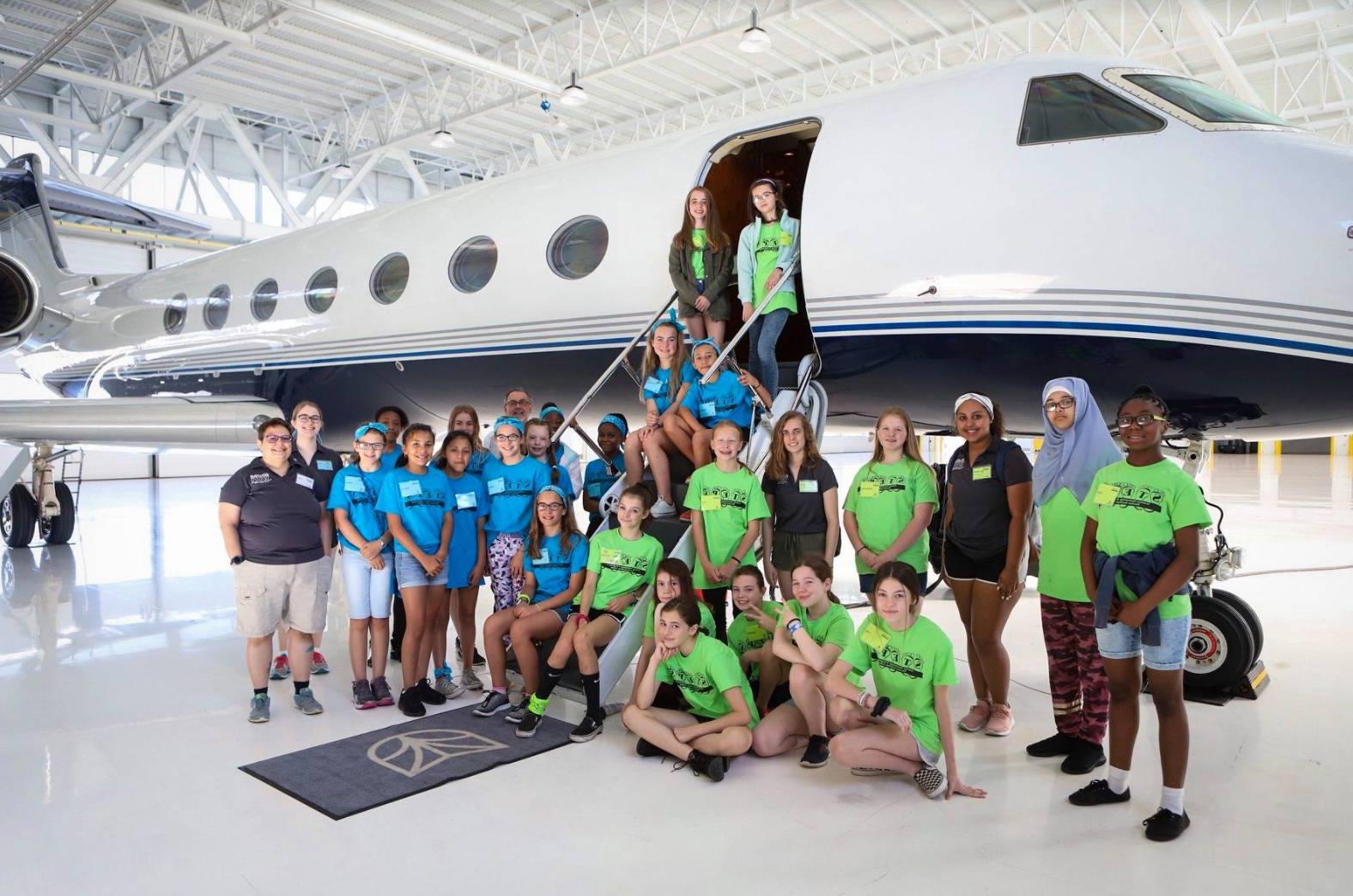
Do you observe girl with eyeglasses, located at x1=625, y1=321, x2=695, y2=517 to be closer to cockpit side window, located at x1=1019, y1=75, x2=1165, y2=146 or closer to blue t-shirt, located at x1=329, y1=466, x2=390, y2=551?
blue t-shirt, located at x1=329, y1=466, x2=390, y2=551

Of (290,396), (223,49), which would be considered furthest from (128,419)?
(223,49)

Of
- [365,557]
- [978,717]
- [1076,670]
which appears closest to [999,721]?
[978,717]

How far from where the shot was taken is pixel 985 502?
181 inches

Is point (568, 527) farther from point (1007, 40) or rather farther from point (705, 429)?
point (1007, 40)

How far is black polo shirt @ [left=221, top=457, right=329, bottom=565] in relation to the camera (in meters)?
5.00

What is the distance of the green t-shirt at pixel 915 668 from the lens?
13.0ft

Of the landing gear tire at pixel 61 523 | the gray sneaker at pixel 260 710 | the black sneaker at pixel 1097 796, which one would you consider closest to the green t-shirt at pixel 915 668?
the black sneaker at pixel 1097 796

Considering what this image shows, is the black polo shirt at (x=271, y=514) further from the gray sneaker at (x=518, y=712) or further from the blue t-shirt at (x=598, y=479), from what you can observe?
the blue t-shirt at (x=598, y=479)

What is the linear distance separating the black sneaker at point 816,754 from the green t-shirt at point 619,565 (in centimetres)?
113

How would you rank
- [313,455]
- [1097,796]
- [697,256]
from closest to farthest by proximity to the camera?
[1097,796] < [313,455] < [697,256]

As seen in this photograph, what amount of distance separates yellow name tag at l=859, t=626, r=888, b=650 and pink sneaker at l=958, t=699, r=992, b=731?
108 centimetres

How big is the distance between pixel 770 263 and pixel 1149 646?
3093 mm

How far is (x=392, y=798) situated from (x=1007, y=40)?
1605cm

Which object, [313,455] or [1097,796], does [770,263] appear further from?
[1097,796]
